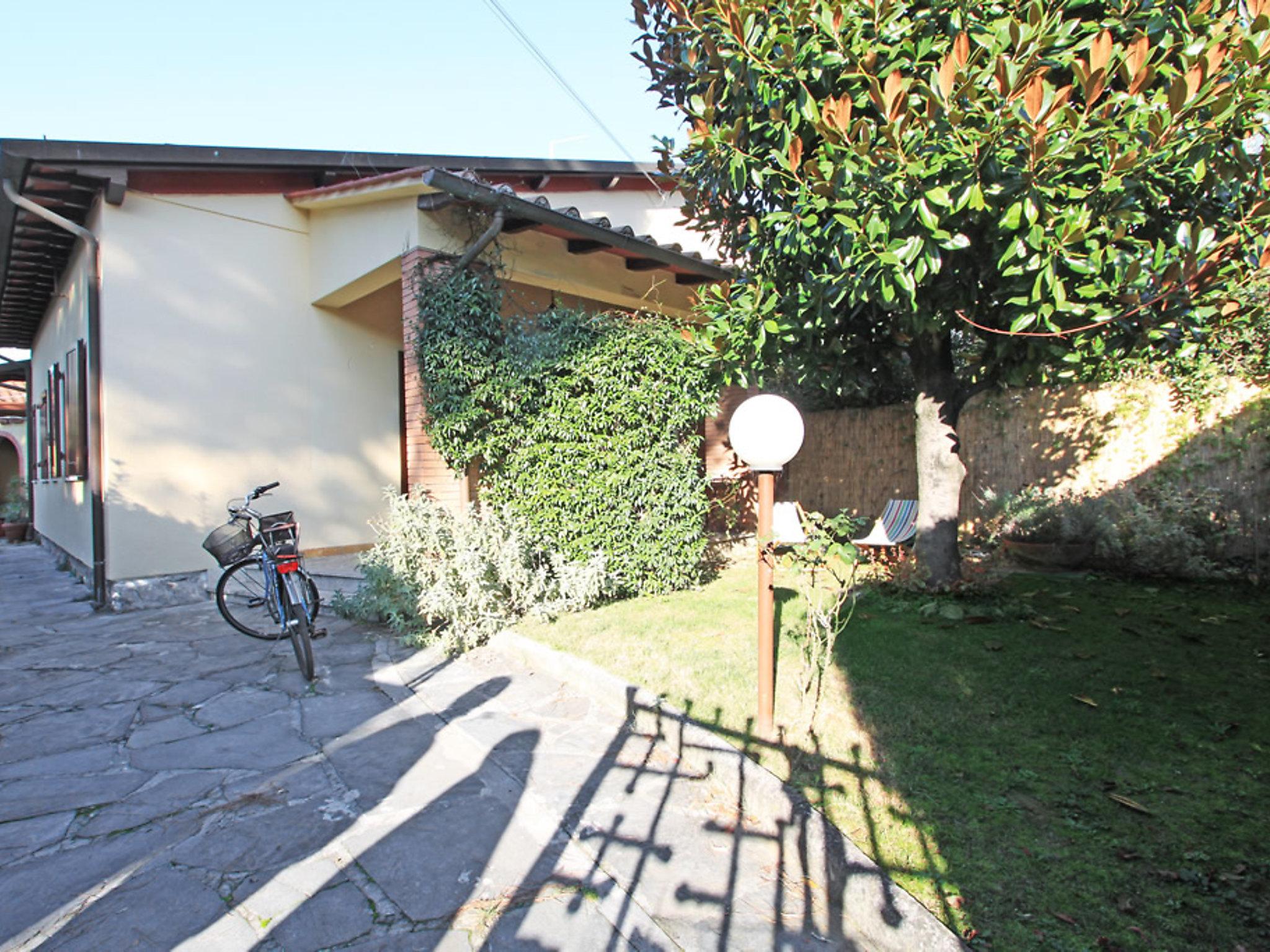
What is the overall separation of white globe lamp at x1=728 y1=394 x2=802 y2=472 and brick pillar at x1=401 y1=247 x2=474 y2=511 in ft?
11.7

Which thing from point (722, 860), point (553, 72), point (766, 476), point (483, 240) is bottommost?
point (722, 860)

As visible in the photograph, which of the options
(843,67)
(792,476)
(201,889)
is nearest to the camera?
(201,889)

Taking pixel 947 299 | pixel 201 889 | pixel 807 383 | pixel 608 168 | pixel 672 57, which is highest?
pixel 608 168

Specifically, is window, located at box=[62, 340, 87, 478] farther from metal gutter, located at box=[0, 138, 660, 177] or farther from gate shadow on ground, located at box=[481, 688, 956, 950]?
gate shadow on ground, located at box=[481, 688, 956, 950]

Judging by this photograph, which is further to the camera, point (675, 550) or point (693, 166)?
point (675, 550)

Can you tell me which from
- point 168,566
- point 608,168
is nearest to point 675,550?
point 168,566

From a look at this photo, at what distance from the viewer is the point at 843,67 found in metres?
3.90

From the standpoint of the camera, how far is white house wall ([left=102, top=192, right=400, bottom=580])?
22.1 feet

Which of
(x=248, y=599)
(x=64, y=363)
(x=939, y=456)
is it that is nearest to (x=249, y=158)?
(x=64, y=363)

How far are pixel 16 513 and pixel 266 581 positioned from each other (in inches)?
590

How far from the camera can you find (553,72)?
9.70m

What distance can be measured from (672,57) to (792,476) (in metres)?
7.15

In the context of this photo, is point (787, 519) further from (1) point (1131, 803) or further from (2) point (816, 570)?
(1) point (1131, 803)

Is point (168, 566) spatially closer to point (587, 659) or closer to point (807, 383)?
point (587, 659)
